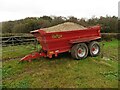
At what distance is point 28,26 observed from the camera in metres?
23.1

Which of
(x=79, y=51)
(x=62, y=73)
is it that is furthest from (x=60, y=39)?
(x=62, y=73)

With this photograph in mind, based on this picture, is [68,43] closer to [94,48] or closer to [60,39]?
[60,39]

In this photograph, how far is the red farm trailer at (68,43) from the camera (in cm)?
985

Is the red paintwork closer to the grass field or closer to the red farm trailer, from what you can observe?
the red farm trailer

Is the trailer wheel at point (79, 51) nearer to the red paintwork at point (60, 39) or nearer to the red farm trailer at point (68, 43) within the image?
the red farm trailer at point (68, 43)

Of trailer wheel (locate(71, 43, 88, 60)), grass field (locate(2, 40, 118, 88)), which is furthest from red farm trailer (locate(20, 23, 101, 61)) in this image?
grass field (locate(2, 40, 118, 88))

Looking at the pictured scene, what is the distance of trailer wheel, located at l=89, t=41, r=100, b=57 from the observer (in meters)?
10.8

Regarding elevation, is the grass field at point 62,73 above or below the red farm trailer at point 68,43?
below

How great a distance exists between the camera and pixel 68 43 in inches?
402

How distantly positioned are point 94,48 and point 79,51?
43.3 inches

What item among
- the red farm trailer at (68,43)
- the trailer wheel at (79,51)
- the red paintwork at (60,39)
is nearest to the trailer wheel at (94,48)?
the red farm trailer at (68,43)

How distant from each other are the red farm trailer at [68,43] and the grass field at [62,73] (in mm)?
320

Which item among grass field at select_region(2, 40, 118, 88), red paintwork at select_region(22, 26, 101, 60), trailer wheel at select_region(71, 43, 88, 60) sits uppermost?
red paintwork at select_region(22, 26, 101, 60)

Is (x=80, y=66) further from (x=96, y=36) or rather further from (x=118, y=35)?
(x=118, y=35)
